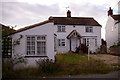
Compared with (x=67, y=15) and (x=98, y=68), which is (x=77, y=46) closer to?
(x=67, y=15)

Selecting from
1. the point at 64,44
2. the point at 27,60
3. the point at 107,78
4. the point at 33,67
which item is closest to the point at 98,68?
the point at 107,78

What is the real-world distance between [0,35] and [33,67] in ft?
9.56

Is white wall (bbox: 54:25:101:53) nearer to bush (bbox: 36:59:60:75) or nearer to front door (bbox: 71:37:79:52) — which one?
front door (bbox: 71:37:79:52)

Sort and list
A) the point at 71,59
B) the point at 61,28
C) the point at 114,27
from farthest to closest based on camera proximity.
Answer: the point at 114,27
the point at 61,28
the point at 71,59

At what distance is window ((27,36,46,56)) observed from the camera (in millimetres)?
7723

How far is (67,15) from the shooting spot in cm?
2305

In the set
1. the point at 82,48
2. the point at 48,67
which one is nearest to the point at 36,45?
the point at 48,67

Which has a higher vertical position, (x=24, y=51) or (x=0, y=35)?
(x=0, y=35)

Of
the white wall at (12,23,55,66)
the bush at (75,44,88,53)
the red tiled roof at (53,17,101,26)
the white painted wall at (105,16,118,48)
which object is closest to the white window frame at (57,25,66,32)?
the red tiled roof at (53,17,101,26)

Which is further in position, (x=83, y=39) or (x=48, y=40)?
(x=83, y=39)

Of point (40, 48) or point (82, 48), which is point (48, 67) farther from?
point (82, 48)

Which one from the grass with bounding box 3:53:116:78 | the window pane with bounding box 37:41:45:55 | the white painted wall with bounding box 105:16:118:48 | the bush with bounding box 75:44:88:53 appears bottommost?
the grass with bounding box 3:53:116:78

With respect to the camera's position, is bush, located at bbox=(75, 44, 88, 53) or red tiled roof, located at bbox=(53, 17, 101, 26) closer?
bush, located at bbox=(75, 44, 88, 53)

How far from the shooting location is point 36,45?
25.4ft
